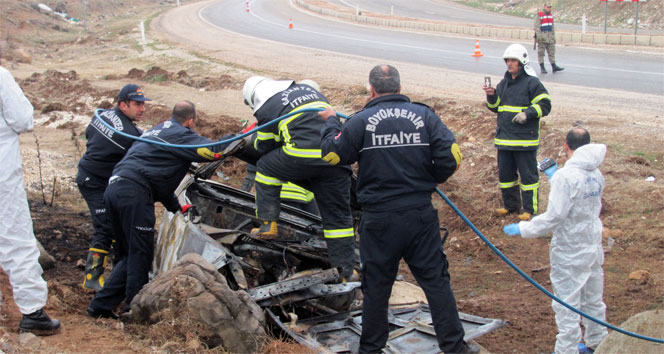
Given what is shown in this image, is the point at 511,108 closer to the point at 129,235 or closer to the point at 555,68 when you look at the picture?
the point at 129,235

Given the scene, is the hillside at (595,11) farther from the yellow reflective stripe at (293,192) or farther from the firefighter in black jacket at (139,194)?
the firefighter in black jacket at (139,194)

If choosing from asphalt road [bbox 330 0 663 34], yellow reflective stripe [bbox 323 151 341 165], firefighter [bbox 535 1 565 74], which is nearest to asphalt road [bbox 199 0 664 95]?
firefighter [bbox 535 1 565 74]

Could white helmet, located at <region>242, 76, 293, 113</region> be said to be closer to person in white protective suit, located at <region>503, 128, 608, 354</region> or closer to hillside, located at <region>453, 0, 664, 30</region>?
person in white protective suit, located at <region>503, 128, 608, 354</region>

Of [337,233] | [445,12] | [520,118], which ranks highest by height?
[445,12]

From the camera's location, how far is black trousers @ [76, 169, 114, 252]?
6.32m

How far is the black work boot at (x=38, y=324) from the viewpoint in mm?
4578

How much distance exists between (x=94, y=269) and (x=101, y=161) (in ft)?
3.53

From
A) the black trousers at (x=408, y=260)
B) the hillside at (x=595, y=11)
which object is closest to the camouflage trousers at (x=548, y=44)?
the hillside at (x=595, y=11)

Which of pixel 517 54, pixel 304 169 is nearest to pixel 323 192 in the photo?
pixel 304 169

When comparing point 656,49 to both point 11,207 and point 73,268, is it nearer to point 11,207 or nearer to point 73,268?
point 73,268

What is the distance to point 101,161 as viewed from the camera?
633 centimetres

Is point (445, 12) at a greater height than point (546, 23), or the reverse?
point (445, 12)

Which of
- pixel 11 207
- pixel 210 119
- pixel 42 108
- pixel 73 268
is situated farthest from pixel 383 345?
pixel 42 108

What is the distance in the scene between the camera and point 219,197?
643 centimetres
